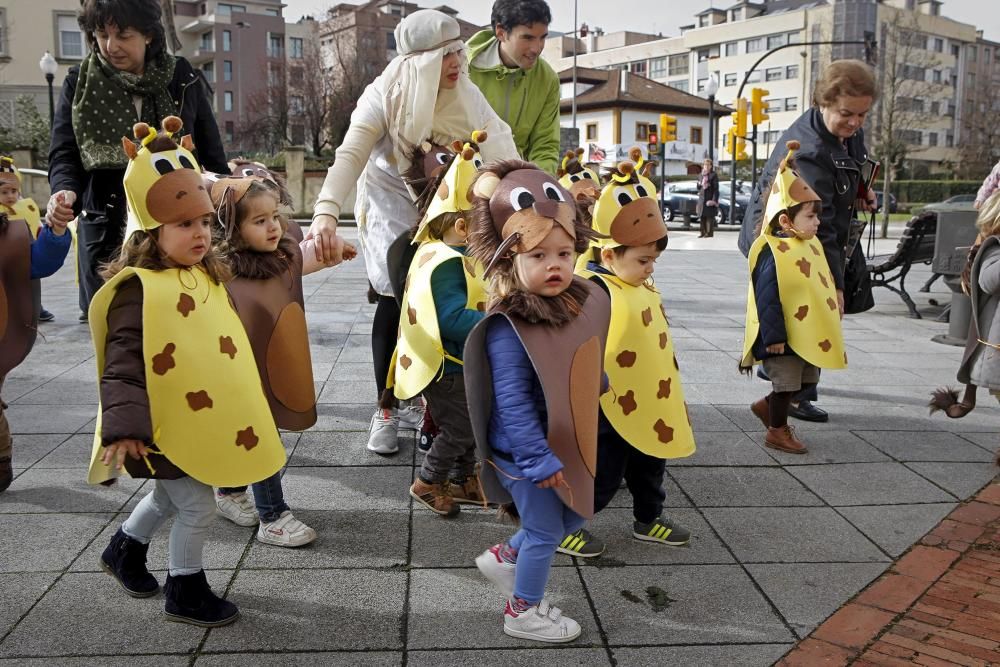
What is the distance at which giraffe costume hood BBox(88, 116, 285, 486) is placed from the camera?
2.75 m

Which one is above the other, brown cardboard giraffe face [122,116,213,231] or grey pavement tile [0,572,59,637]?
brown cardboard giraffe face [122,116,213,231]

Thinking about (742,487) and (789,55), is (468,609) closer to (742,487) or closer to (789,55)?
(742,487)

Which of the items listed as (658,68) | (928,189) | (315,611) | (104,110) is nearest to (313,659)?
(315,611)

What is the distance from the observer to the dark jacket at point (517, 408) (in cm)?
261

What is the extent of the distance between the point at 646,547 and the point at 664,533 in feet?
0.29

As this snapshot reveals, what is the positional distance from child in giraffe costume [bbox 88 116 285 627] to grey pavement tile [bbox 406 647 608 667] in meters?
0.66

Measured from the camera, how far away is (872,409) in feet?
18.4

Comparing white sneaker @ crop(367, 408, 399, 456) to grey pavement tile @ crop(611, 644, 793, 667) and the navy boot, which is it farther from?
grey pavement tile @ crop(611, 644, 793, 667)

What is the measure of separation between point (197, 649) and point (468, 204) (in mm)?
1790

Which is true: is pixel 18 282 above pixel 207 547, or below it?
above

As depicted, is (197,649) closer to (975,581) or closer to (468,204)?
(468,204)

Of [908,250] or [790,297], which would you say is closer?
[790,297]

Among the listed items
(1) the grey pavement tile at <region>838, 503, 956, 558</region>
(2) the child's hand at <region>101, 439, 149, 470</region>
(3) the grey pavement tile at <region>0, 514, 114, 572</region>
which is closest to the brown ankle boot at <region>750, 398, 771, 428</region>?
(1) the grey pavement tile at <region>838, 503, 956, 558</region>

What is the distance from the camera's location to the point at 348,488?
162 inches
